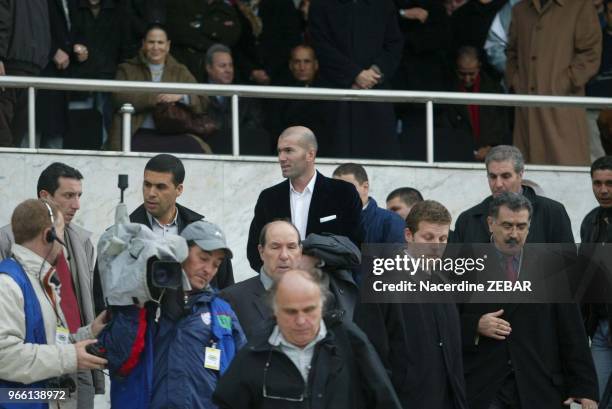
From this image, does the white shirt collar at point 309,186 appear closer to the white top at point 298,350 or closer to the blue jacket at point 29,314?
the blue jacket at point 29,314

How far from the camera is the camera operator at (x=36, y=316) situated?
10.5 metres

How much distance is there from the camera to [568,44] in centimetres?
1698

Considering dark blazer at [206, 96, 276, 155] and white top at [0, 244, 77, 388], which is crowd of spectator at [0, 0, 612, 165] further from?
white top at [0, 244, 77, 388]

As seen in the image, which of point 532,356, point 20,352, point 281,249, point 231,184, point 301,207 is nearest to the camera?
point 20,352

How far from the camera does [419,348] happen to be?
11.3 meters

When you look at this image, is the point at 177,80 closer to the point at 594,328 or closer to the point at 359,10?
the point at 359,10

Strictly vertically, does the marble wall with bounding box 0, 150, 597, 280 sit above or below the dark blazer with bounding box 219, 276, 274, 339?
above

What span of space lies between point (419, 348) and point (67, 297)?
222cm

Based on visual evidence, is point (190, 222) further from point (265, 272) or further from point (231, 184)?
point (231, 184)

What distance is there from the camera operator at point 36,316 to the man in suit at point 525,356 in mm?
2655

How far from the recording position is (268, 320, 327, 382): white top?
378 inches

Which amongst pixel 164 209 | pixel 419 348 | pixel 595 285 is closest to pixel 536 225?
pixel 595 285

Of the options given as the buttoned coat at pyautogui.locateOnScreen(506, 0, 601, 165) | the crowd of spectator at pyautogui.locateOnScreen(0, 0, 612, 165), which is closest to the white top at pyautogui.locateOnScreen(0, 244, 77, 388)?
the crowd of spectator at pyautogui.locateOnScreen(0, 0, 612, 165)

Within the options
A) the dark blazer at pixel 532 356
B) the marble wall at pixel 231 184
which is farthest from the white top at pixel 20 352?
the marble wall at pixel 231 184
